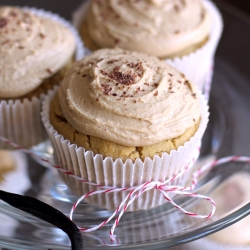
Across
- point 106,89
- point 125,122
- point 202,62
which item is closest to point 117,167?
point 125,122

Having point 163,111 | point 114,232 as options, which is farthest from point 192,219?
point 163,111

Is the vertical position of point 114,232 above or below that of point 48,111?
below

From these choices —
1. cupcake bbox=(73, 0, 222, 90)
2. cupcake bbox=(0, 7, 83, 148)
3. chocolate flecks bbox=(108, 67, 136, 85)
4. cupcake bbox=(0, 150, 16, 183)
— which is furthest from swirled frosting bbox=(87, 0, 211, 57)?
cupcake bbox=(0, 150, 16, 183)

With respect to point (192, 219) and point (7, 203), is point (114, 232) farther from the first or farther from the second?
point (7, 203)

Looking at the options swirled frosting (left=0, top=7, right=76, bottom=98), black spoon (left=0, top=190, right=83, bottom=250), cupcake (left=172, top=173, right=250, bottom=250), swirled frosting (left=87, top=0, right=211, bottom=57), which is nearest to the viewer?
black spoon (left=0, top=190, right=83, bottom=250)

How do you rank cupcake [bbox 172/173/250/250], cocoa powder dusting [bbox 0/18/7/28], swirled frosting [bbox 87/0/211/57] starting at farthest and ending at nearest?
swirled frosting [bbox 87/0/211/57] → cocoa powder dusting [bbox 0/18/7/28] → cupcake [bbox 172/173/250/250]

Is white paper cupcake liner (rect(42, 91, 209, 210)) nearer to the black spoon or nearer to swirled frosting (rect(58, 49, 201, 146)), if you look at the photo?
swirled frosting (rect(58, 49, 201, 146))
